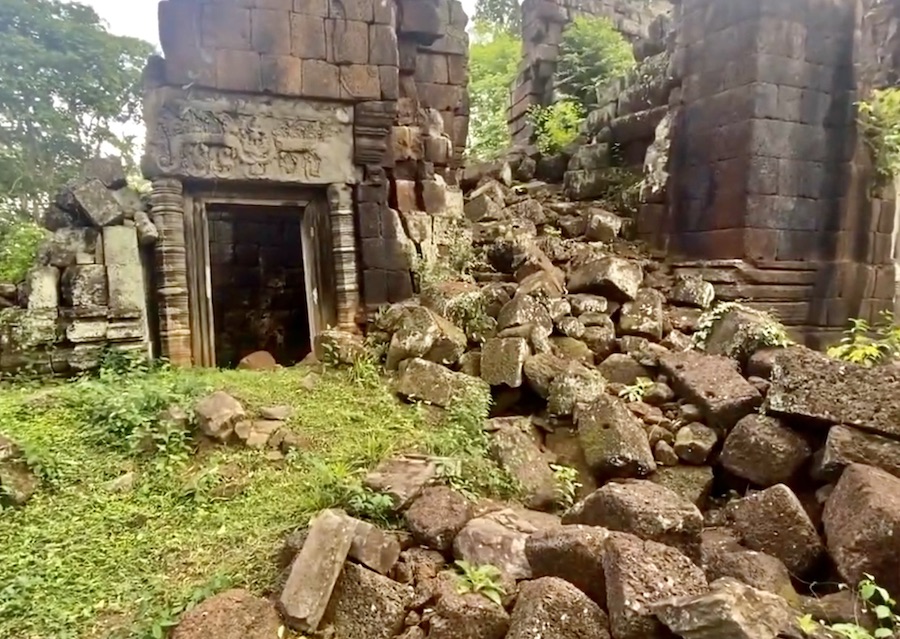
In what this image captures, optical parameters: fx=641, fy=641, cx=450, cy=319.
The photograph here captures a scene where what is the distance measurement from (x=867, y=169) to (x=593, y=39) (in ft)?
19.3

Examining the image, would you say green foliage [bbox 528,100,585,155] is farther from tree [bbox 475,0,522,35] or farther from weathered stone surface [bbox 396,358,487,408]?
tree [bbox 475,0,522,35]

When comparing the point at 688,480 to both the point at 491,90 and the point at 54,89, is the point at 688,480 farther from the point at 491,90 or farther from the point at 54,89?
the point at 54,89

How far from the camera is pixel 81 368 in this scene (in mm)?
5301

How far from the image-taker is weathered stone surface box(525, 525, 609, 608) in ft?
9.48

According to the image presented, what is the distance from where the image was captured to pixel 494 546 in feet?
10.5

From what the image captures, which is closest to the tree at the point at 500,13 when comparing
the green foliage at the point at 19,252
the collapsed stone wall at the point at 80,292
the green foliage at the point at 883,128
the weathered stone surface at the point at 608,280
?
the green foliage at the point at 883,128

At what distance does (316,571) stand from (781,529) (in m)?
2.30

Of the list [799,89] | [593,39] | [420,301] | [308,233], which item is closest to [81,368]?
[308,233]

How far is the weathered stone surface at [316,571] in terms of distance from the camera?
114 inches

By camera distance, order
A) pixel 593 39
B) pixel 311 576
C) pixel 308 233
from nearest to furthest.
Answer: pixel 311 576 → pixel 308 233 → pixel 593 39

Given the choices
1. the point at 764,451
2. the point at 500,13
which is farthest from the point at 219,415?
the point at 500,13

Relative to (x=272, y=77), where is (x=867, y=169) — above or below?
below

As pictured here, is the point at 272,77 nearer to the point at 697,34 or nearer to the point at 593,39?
the point at 697,34

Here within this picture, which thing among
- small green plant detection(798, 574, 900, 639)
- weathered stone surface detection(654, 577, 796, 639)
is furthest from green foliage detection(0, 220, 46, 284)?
small green plant detection(798, 574, 900, 639)
